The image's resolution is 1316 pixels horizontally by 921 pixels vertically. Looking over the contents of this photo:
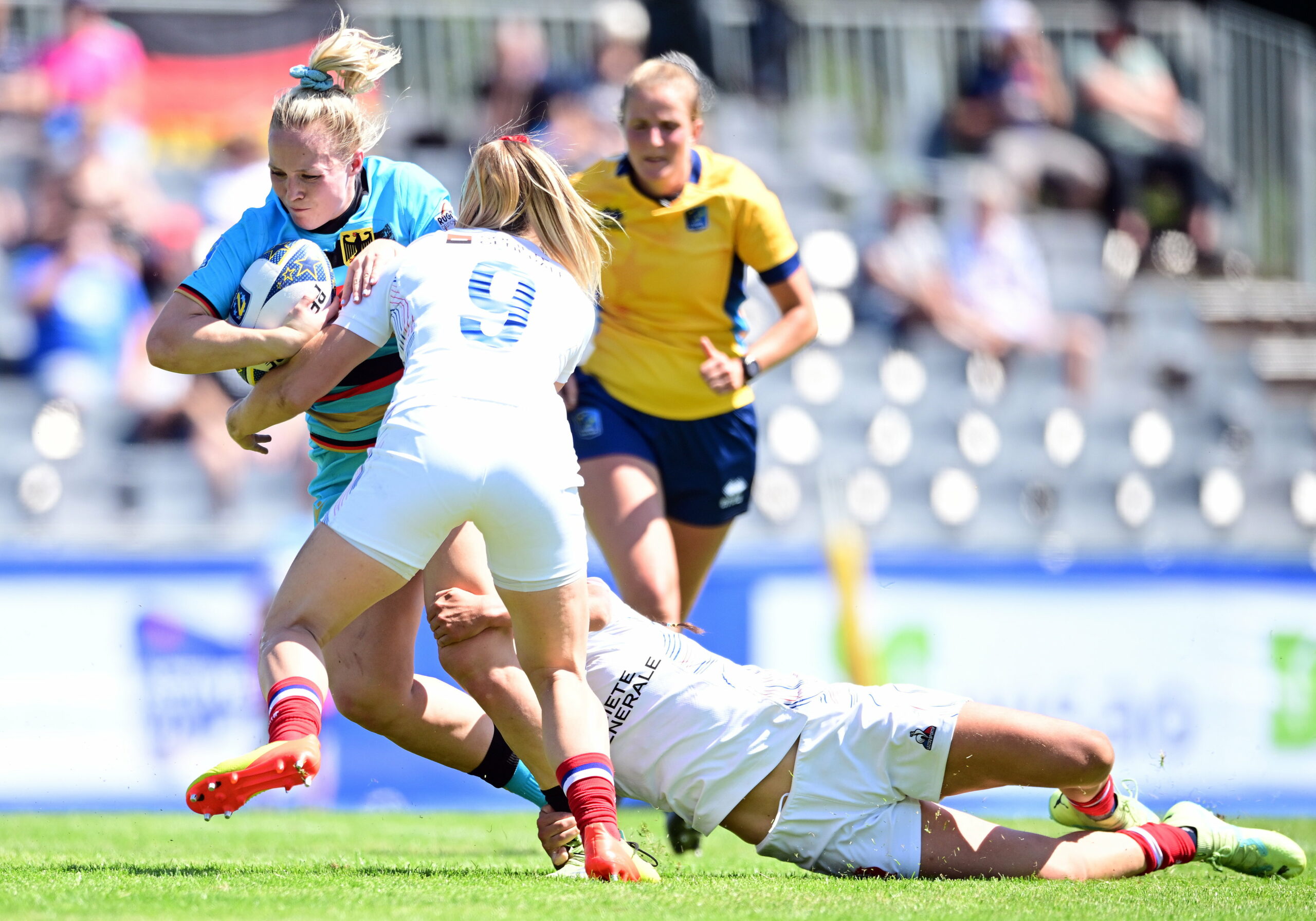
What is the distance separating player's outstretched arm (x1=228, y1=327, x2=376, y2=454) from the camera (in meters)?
4.03

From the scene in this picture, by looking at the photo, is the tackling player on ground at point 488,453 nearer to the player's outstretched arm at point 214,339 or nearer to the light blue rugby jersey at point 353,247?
the player's outstretched arm at point 214,339

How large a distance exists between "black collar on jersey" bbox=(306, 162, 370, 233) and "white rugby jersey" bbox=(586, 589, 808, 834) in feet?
4.54

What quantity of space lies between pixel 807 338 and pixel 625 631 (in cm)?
231

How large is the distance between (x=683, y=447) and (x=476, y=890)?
2.61 m

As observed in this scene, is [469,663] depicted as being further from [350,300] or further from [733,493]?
[733,493]

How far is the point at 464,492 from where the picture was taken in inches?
144

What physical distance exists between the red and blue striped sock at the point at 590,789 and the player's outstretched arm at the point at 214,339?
4.45 ft

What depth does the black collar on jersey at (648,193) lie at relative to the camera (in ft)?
19.6

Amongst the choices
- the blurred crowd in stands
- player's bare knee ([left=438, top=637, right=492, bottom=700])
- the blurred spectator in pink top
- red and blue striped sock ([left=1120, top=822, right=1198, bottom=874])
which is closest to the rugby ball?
player's bare knee ([left=438, top=637, right=492, bottom=700])

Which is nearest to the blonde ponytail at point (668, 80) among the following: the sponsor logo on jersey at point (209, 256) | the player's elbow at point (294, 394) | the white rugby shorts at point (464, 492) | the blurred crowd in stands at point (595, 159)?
the sponsor logo on jersey at point (209, 256)

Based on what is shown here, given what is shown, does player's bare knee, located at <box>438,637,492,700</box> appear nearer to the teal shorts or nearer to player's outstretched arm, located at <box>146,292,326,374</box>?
the teal shorts

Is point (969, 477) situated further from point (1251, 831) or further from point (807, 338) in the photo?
point (1251, 831)

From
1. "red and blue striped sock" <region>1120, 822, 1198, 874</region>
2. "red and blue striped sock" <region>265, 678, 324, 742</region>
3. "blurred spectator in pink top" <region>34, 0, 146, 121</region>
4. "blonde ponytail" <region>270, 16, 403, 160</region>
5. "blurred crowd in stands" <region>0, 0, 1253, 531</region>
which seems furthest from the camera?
"blurred spectator in pink top" <region>34, 0, 146, 121</region>

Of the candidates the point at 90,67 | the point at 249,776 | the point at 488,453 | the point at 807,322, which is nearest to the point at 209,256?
the point at 488,453
